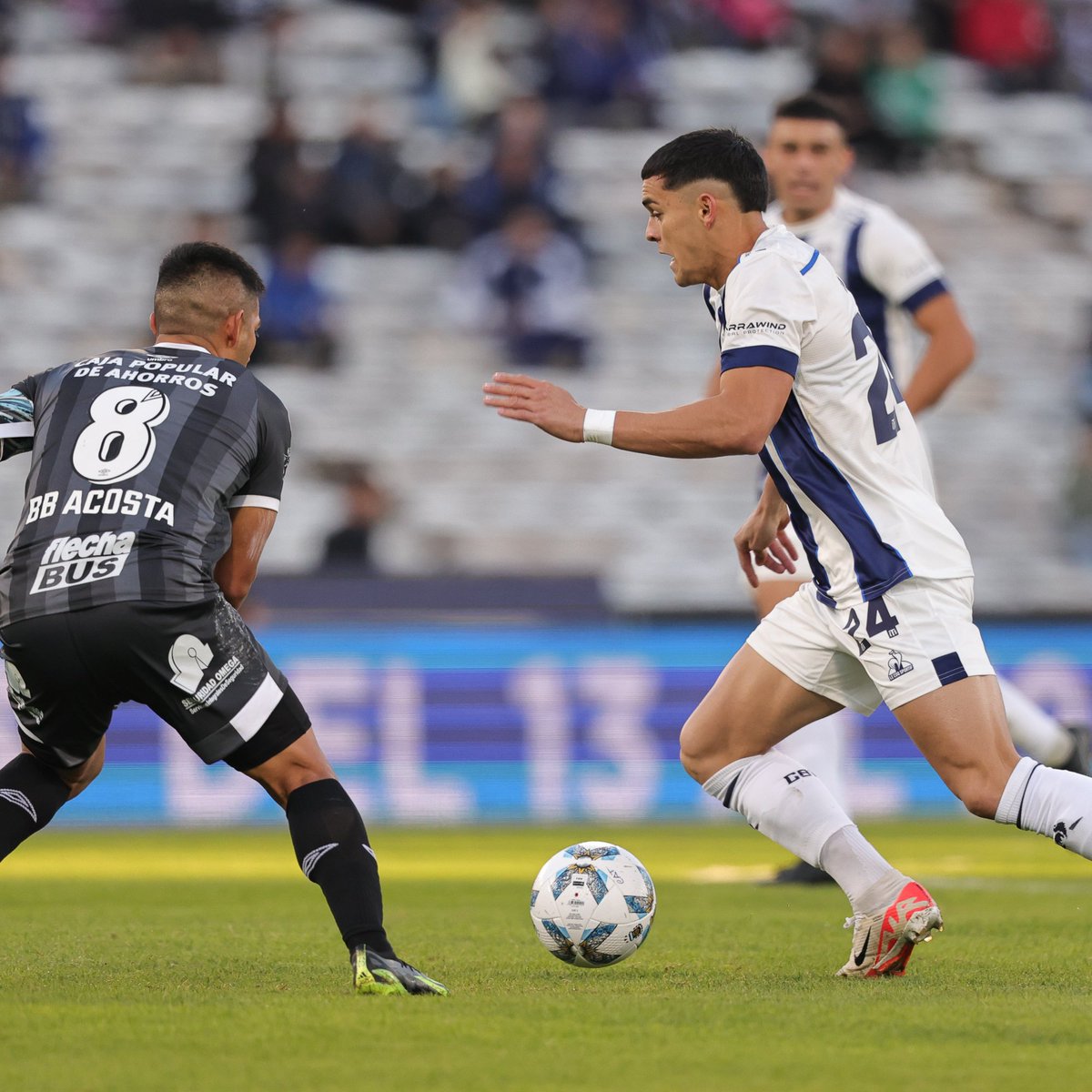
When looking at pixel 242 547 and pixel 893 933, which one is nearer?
pixel 242 547

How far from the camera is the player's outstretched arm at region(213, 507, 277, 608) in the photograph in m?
4.90

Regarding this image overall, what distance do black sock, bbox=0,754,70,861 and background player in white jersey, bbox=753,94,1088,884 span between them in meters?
3.25

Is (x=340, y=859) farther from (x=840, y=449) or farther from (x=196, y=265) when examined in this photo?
(x=840, y=449)

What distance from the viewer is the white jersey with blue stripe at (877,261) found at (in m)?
7.64

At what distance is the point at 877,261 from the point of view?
7.64 metres

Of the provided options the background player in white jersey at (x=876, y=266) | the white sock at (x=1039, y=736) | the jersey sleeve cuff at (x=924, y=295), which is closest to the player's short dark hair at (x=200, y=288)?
the background player in white jersey at (x=876, y=266)

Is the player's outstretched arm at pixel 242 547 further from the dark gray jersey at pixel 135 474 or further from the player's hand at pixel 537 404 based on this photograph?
the player's hand at pixel 537 404

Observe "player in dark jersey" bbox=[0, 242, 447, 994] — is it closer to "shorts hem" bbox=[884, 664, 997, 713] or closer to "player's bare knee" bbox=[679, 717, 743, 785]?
"player's bare knee" bbox=[679, 717, 743, 785]

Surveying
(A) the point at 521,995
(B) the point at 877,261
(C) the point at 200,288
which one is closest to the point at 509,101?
(B) the point at 877,261

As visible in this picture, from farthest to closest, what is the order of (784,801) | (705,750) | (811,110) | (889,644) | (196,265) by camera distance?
(811,110), (705,750), (784,801), (889,644), (196,265)

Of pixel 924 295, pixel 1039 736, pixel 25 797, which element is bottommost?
pixel 25 797

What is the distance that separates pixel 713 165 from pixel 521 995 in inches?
84.4

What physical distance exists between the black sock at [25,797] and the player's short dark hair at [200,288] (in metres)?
1.15

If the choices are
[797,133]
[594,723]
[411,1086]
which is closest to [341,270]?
[594,723]
